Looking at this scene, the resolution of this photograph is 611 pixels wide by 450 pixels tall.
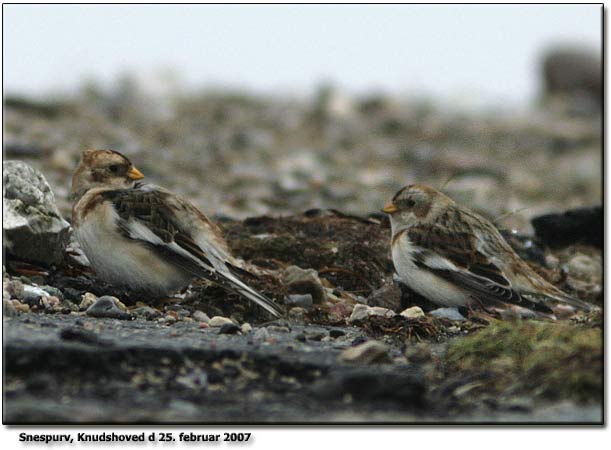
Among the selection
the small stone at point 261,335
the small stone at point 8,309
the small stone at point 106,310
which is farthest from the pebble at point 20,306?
the small stone at point 261,335

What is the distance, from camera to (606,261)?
4.81 m

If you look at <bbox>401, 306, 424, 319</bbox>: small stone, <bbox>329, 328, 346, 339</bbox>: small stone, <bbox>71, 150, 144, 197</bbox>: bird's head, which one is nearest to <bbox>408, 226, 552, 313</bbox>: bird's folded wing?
<bbox>401, 306, 424, 319</bbox>: small stone

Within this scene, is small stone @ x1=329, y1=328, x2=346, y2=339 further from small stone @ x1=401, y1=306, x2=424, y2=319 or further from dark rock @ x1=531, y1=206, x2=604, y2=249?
dark rock @ x1=531, y1=206, x2=604, y2=249

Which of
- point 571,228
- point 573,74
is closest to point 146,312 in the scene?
point 571,228

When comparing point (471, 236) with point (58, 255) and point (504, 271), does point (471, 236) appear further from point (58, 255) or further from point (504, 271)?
point (58, 255)

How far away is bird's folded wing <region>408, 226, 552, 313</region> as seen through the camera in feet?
18.4

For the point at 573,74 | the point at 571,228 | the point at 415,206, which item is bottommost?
the point at 571,228

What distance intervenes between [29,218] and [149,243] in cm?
66

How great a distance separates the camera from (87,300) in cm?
501

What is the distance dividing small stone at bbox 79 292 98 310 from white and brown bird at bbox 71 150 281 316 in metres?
0.17

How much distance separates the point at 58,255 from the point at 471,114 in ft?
39.0

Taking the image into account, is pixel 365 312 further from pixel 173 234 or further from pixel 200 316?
pixel 173 234

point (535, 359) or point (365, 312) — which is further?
point (365, 312)

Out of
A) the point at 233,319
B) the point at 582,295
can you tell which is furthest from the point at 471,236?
the point at 233,319
